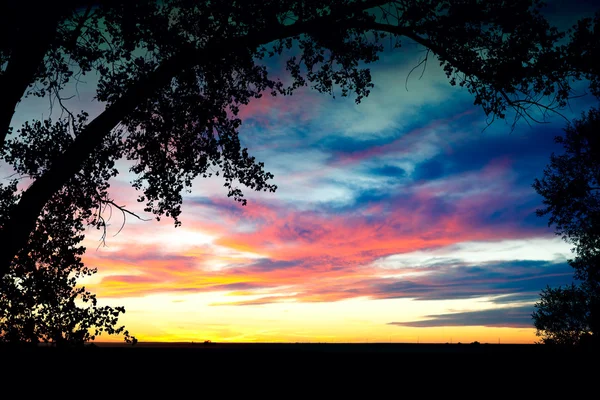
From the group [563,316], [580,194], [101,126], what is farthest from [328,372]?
[563,316]

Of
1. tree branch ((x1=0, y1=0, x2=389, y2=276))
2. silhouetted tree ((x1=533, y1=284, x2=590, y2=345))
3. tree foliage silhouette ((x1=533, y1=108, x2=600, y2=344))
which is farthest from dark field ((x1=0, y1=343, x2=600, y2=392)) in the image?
silhouetted tree ((x1=533, y1=284, x2=590, y2=345))

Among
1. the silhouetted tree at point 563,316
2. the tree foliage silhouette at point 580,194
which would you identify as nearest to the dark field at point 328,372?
the tree foliage silhouette at point 580,194

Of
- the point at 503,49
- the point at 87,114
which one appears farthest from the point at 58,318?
the point at 503,49

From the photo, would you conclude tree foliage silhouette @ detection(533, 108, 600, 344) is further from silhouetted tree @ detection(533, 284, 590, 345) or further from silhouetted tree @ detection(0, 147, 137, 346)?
silhouetted tree @ detection(0, 147, 137, 346)

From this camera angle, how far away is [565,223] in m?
26.9

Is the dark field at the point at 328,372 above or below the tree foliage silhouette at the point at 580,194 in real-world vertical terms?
below

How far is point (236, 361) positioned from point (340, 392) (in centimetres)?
293

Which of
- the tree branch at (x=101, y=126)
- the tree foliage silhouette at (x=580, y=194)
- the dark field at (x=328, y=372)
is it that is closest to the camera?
the dark field at (x=328, y=372)

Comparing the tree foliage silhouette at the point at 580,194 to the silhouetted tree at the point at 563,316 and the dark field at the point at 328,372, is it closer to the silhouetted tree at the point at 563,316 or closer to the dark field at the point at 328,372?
the silhouetted tree at the point at 563,316

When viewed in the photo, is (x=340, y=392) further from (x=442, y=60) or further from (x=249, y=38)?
(x=442, y=60)

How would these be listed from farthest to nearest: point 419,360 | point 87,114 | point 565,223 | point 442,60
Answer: point 565,223, point 87,114, point 442,60, point 419,360

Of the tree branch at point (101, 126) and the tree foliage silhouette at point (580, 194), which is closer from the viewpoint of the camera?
the tree branch at point (101, 126)

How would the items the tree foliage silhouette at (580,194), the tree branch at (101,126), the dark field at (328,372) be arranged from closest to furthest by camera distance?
the dark field at (328,372) → the tree branch at (101,126) → the tree foliage silhouette at (580,194)

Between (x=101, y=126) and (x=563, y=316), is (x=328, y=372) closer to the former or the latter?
(x=101, y=126)
